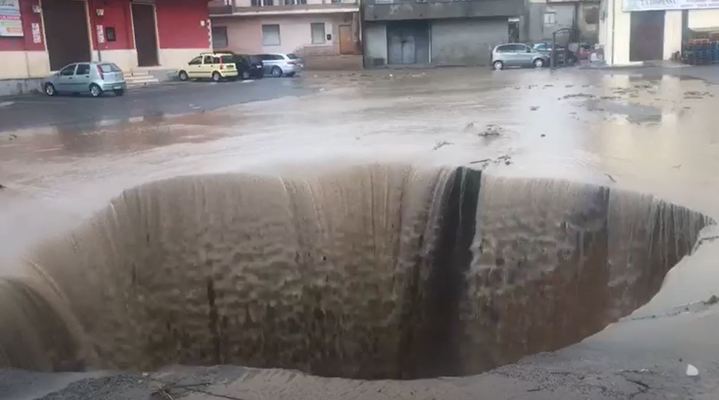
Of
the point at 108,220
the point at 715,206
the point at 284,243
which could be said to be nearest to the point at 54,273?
the point at 108,220

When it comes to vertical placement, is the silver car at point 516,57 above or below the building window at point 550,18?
below

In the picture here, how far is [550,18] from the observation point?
165 ft

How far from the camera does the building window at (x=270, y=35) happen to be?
50.9 metres

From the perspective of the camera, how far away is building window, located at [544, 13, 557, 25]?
50.2 m

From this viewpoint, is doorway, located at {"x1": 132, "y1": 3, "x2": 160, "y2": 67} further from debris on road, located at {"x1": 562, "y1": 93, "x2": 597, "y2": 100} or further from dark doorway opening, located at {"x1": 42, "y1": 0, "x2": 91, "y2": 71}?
debris on road, located at {"x1": 562, "y1": 93, "x2": 597, "y2": 100}

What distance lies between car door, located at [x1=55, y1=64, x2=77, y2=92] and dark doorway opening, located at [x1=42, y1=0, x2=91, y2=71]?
3.24 metres

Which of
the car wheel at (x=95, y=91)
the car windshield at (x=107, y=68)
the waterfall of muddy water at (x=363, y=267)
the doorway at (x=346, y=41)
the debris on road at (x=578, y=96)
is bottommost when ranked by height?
the waterfall of muddy water at (x=363, y=267)

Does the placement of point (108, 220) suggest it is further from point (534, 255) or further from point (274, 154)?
point (534, 255)

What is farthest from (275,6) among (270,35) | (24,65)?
(24,65)

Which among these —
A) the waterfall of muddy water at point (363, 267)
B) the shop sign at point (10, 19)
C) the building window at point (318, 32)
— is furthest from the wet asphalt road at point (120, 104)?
the building window at point (318, 32)

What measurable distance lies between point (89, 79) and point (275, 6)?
2391cm

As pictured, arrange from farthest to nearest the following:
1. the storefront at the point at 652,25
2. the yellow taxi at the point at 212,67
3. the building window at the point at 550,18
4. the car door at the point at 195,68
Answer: the building window at the point at 550,18 → the car door at the point at 195,68 → the yellow taxi at the point at 212,67 → the storefront at the point at 652,25

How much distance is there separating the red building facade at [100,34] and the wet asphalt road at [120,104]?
92.5 inches

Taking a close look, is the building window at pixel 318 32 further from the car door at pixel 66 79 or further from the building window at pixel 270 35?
the car door at pixel 66 79
